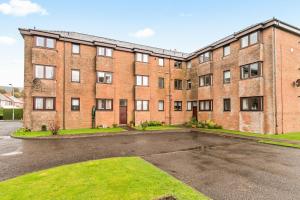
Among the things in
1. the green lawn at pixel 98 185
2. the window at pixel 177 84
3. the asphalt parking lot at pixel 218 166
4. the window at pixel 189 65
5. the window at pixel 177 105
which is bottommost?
the asphalt parking lot at pixel 218 166

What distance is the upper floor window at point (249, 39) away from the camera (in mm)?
18266

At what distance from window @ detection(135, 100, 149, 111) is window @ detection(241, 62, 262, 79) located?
12497mm

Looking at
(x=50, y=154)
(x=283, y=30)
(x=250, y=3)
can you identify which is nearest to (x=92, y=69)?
(x=50, y=154)

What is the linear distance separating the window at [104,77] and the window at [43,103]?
5652 mm

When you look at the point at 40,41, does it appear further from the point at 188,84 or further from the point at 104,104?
the point at 188,84

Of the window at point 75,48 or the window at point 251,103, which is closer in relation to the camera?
the window at point 251,103

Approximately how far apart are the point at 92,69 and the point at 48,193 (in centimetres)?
1903

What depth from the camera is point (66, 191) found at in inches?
195

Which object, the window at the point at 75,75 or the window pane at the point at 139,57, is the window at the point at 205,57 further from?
the window at the point at 75,75

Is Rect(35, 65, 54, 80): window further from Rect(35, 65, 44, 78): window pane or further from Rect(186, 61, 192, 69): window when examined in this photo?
Rect(186, 61, 192, 69): window

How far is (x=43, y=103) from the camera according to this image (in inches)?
762

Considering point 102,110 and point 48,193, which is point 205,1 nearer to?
point 102,110

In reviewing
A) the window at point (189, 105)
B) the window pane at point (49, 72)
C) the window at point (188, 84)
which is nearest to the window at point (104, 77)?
the window pane at point (49, 72)

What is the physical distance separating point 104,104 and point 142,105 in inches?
209
